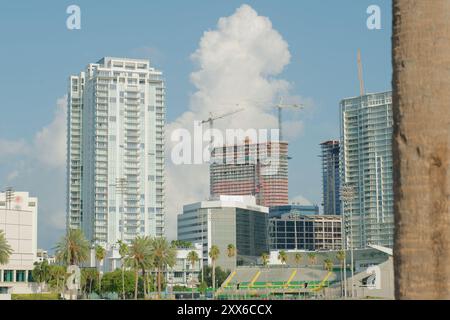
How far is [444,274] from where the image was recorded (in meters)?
10.5

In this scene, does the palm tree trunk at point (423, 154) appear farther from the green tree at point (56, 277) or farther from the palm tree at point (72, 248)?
the green tree at point (56, 277)

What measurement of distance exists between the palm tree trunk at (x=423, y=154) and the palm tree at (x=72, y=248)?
129935mm

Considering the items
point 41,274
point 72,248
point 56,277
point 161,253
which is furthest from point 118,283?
point 72,248

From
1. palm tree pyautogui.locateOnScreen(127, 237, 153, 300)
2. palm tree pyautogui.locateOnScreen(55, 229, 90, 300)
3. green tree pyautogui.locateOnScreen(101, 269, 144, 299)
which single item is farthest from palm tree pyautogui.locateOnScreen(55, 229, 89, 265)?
green tree pyautogui.locateOnScreen(101, 269, 144, 299)

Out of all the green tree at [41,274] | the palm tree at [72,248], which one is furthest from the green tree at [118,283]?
the palm tree at [72,248]

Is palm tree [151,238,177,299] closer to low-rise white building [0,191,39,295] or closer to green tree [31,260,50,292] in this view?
green tree [31,260,50,292]

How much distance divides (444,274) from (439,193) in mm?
1006

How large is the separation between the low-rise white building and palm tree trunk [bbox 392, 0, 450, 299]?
13676 centimetres

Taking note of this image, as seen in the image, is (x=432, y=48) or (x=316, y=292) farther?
(x=316, y=292)

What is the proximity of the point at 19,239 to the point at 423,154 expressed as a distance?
145084 millimetres

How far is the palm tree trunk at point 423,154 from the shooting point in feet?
34.7

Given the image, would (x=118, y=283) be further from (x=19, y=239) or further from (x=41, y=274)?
(x=19, y=239)

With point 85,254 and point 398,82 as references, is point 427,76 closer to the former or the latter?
point 398,82
